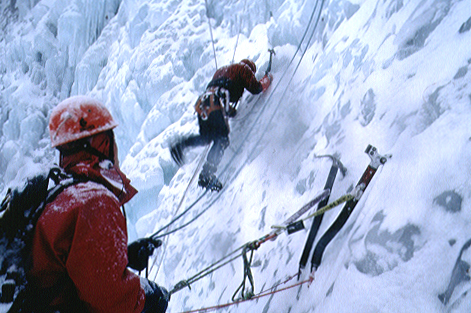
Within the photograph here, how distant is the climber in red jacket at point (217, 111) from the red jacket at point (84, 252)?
2.20 meters

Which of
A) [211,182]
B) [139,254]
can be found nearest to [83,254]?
[139,254]

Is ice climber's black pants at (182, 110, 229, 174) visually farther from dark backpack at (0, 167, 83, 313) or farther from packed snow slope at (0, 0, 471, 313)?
dark backpack at (0, 167, 83, 313)

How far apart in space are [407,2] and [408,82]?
863mm

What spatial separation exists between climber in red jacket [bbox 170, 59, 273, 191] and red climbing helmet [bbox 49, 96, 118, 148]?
1.81 meters

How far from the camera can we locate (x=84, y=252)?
91 centimetres

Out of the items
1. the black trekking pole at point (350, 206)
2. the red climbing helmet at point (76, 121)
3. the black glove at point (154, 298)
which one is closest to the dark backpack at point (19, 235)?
the red climbing helmet at point (76, 121)

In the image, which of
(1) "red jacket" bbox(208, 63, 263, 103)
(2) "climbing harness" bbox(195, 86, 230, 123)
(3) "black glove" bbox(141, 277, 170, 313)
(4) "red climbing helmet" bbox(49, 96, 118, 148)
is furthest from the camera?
(1) "red jacket" bbox(208, 63, 263, 103)

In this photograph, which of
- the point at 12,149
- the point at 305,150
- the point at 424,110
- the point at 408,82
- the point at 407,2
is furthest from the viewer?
the point at 12,149

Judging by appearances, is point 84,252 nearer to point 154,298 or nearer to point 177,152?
point 154,298

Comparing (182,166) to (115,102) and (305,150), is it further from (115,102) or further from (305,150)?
(115,102)

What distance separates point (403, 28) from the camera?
1.87 metres

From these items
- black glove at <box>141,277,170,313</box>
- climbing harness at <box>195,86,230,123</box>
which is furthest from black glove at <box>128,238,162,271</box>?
climbing harness at <box>195,86,230,123</box>

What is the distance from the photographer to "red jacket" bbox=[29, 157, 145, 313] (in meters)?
0.91

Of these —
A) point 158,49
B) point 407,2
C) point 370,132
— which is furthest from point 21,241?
point 158,49
